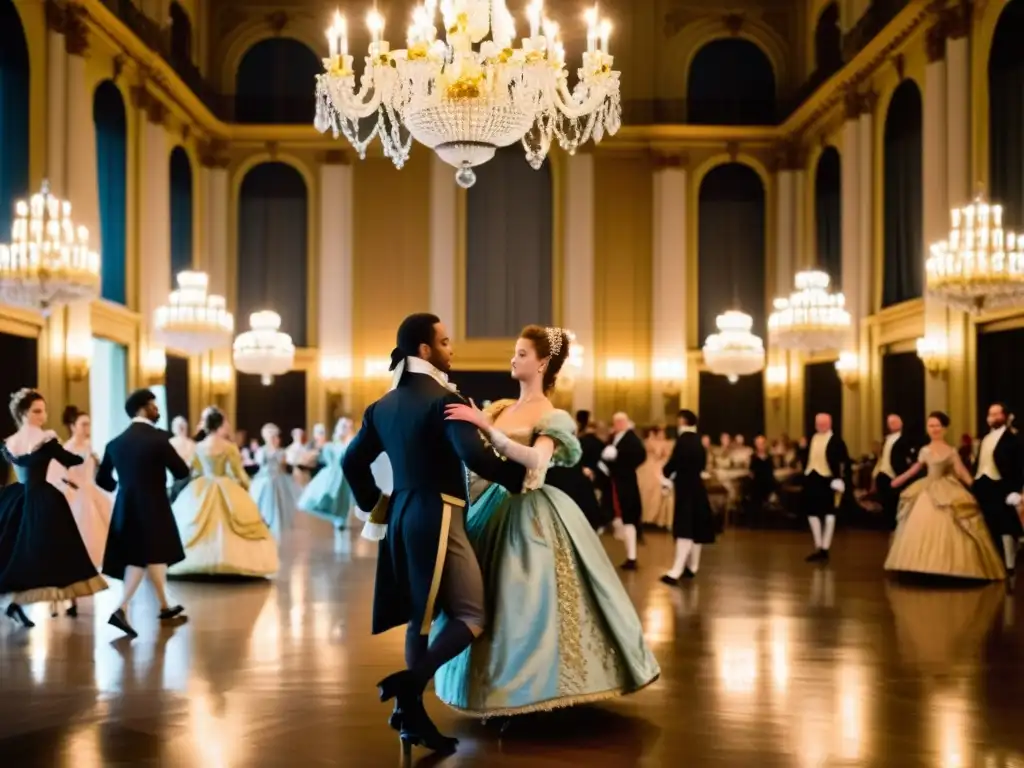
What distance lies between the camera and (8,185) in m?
12.2

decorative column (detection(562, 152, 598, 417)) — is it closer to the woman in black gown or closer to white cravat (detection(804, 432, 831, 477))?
white cravat (detection(804, 432, 831, 477))

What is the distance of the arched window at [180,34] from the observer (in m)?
18.4

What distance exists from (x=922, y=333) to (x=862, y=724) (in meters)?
11.0

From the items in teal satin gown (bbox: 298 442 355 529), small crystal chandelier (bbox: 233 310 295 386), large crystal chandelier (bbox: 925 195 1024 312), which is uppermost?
large crystal chandelier (bbox: 925 195 1024 312)

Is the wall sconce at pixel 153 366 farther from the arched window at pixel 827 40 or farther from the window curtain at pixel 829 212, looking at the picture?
the arched window at pixel 827 40

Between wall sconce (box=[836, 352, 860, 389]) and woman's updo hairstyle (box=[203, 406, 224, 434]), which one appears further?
wall sconce (box=[836, 352, 860, 389])

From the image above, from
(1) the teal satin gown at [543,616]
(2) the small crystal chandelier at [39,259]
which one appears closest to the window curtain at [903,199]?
(2) the small crystal chandelier at [39,259]

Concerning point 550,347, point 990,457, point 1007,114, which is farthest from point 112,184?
point 550,347

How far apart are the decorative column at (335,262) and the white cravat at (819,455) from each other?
1111 cm

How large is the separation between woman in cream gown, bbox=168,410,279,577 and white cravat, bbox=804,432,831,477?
4616 millimetres

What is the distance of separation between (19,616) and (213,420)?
2.25 meters

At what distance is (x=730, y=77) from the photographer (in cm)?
2045

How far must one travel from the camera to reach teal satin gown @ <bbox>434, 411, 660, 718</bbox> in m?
4.09

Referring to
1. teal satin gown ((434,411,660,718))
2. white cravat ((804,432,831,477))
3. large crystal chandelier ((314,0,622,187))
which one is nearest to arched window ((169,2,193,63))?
large crystal chandelier ((314,0,622,187))
